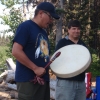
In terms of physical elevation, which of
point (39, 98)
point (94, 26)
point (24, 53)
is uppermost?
point (24, 53)

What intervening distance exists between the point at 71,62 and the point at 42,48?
0.70 metres

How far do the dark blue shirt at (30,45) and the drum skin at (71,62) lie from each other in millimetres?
342

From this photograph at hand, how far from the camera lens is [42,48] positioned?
2682 mm

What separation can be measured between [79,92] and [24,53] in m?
1.25

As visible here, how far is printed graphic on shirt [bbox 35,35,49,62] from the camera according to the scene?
2.63m

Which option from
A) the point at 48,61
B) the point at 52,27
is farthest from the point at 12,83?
the point at 52,27

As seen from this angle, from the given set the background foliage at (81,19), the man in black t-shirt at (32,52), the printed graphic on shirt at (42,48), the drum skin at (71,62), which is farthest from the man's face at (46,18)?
the background foliage at (81,19)

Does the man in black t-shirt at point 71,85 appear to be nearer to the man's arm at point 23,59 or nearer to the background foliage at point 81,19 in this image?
the man's arm at point 23,59

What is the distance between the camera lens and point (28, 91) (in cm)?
260

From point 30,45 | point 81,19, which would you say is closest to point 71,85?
point 30,45

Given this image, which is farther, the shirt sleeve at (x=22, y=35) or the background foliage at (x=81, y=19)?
the background foliage at (x=81, y=19)

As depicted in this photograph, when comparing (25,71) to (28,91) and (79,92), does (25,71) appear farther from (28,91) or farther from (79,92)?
(79,92)

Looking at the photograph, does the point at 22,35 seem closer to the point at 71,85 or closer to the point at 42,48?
the point at 42,48

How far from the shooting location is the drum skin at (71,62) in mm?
3018
